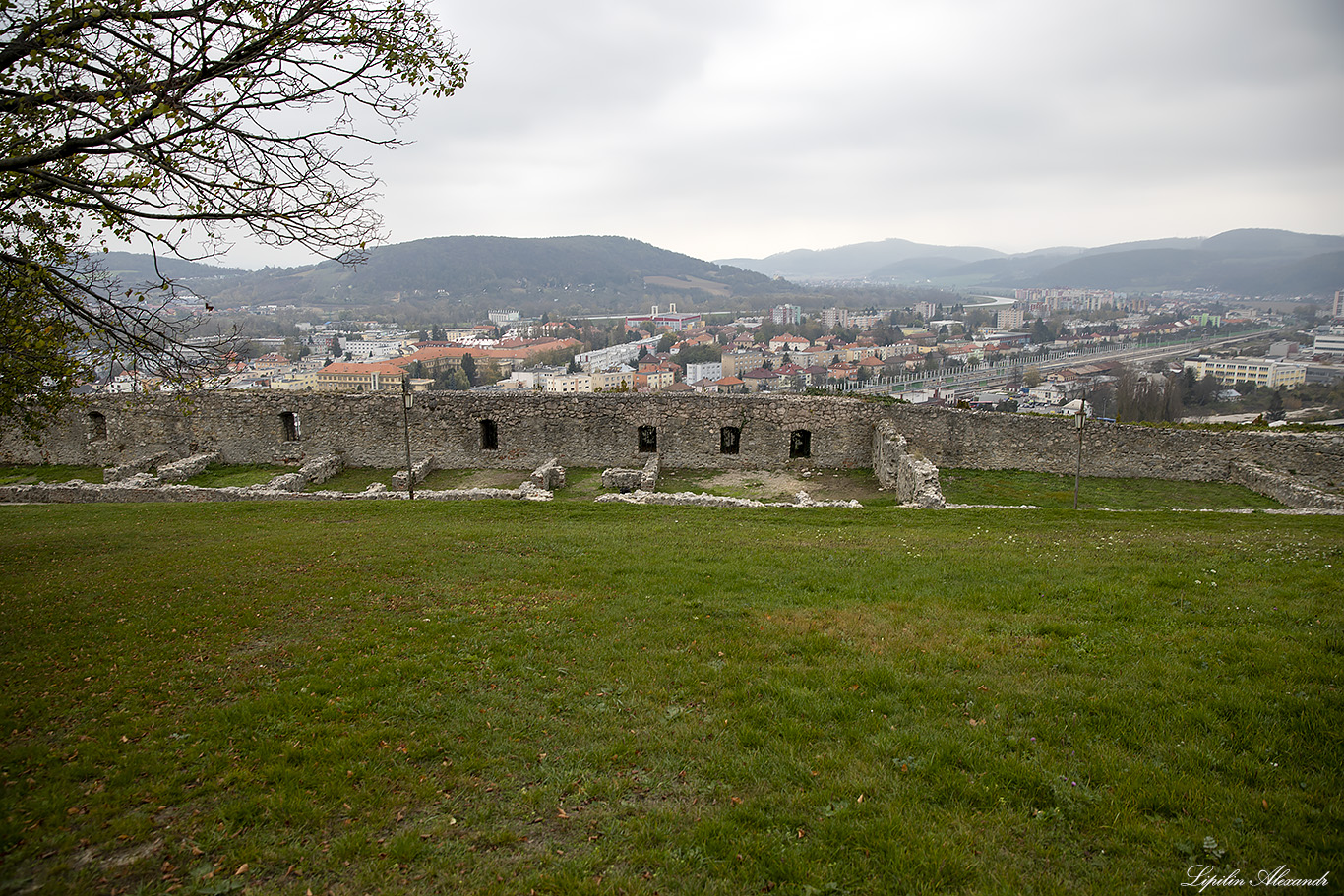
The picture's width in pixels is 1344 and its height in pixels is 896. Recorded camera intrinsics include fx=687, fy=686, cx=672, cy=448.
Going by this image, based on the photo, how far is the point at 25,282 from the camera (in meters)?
8.10

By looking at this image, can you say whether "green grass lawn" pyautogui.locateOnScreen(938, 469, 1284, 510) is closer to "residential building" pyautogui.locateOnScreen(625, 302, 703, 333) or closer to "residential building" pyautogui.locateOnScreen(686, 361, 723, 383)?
"residential building" pyautogui.locateOnScreen(686, 361, 723, 383)

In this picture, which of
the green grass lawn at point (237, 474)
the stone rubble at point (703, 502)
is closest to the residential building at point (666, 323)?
the green grass lawn at point (237, 474)

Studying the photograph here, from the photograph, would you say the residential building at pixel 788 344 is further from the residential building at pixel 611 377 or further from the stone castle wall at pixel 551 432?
the stone castle wall at pixel 551 432

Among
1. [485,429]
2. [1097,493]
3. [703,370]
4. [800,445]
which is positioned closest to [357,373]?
[485,429]

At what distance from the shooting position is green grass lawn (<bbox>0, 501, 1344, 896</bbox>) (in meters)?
4.18

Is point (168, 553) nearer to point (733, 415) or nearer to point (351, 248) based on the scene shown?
point (351, 248)

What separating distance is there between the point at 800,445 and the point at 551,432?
881 centimetres

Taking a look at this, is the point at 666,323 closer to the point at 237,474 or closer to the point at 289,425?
the point at 289,425

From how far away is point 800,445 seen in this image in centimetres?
2428

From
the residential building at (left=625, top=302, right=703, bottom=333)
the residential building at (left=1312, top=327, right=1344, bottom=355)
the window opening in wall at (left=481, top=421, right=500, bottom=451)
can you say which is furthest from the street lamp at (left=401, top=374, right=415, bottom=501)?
the residential building at (left=625, top=302, right=703, bottom=333)

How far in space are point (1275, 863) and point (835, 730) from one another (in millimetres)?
2662

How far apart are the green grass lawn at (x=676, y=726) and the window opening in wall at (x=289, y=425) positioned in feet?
52.2

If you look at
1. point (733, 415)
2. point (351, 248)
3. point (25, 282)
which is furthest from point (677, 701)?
point (733, 415)

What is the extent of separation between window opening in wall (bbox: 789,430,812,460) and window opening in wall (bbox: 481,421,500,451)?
10412 mm
